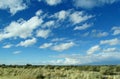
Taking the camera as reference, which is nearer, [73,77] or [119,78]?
[119,78]

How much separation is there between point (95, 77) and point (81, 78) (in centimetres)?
144

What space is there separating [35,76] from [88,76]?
5396 millimetres

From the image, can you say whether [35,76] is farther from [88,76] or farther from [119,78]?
[119,78]

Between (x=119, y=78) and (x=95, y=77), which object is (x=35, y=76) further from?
(x=119, y=78)

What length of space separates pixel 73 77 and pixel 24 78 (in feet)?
16.6

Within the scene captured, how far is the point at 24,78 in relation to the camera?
31.1 meters

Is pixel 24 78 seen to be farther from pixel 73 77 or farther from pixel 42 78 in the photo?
Answer: pixel 73 77

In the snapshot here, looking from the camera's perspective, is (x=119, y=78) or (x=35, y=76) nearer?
(x=119, y=78)

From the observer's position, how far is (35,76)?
32344mm

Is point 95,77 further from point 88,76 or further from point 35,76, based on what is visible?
point 35,76

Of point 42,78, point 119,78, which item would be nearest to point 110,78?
point 119,78

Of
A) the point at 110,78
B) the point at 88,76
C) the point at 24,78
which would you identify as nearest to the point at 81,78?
the point at 88,76

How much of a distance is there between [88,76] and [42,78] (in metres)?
4.82

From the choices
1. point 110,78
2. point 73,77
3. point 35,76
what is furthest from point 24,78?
point 110,78
